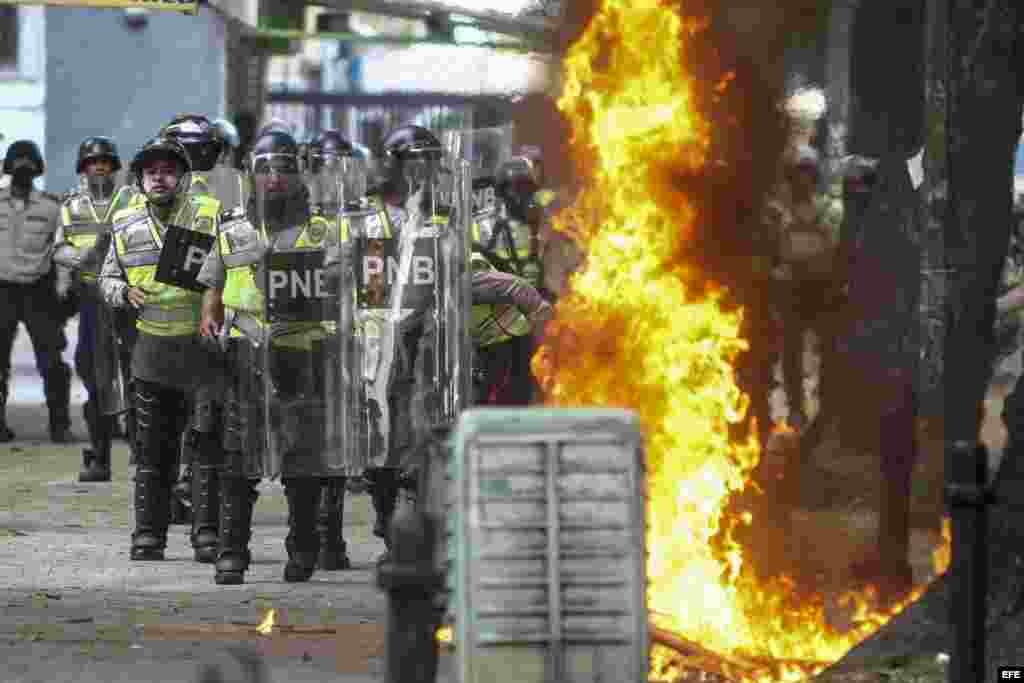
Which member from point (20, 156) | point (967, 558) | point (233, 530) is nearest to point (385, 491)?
point (233, 530)

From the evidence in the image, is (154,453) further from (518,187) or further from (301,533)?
(518,187)

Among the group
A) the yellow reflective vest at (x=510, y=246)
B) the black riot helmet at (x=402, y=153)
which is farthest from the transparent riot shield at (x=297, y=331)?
the yellow reflective vest at (x=510, y=246)

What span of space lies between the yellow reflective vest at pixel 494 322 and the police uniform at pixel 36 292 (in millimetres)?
6503

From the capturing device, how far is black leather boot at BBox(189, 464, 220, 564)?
12.8m

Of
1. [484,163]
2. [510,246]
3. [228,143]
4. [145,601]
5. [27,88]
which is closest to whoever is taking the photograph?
[145,601]

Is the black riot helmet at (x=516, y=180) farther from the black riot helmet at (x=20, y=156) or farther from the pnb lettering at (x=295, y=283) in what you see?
the black riot helmet at (x=20, y=156)

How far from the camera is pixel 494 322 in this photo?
1384 cm

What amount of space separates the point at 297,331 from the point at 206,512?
4.16ft

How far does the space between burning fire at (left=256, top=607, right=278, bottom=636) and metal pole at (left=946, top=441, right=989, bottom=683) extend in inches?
142

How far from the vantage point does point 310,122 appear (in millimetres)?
35344

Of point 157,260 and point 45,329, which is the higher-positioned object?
point 157,260

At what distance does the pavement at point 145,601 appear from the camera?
31.3 ft

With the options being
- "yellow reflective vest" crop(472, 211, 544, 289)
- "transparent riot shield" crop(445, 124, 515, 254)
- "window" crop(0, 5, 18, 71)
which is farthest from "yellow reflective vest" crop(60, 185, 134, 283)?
"window" crop(0, 5, 18, 71)

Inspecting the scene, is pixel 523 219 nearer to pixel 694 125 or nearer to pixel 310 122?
pixel 694 125
